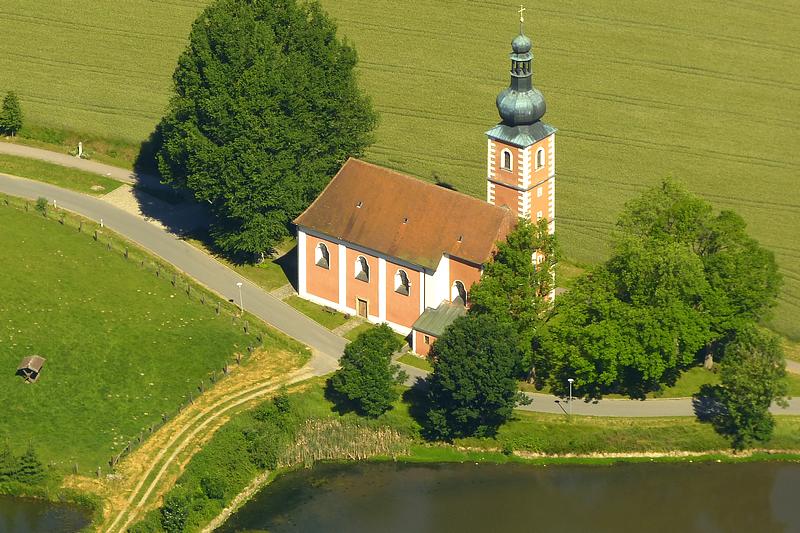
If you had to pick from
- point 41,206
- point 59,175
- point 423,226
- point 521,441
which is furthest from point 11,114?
point 521,441

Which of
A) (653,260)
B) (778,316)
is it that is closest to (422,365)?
(653,260)

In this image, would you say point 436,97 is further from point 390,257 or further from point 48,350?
point 48,350

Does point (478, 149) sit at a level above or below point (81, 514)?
above

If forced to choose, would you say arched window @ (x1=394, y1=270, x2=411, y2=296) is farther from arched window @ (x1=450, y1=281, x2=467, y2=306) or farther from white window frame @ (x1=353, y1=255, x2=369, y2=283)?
arched window @ (x1=450, y1=281, x2=467, y2=306)

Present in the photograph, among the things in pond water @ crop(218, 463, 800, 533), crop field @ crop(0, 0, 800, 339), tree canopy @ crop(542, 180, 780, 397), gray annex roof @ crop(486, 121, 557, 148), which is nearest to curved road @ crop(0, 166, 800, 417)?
tree canopy @ crop(542, 180, 780, 397)

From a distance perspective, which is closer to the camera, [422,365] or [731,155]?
[422,365]

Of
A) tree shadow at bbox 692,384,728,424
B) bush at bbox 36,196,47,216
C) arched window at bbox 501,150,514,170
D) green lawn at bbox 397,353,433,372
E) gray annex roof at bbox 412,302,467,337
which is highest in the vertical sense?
arched window at bbox 501,150,514,170

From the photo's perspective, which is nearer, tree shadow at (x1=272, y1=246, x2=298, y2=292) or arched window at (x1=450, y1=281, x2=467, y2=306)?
arched window at (x1=450, y1=281, x2=467, y2=306)

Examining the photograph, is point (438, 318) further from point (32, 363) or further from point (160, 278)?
point (32, 363)
